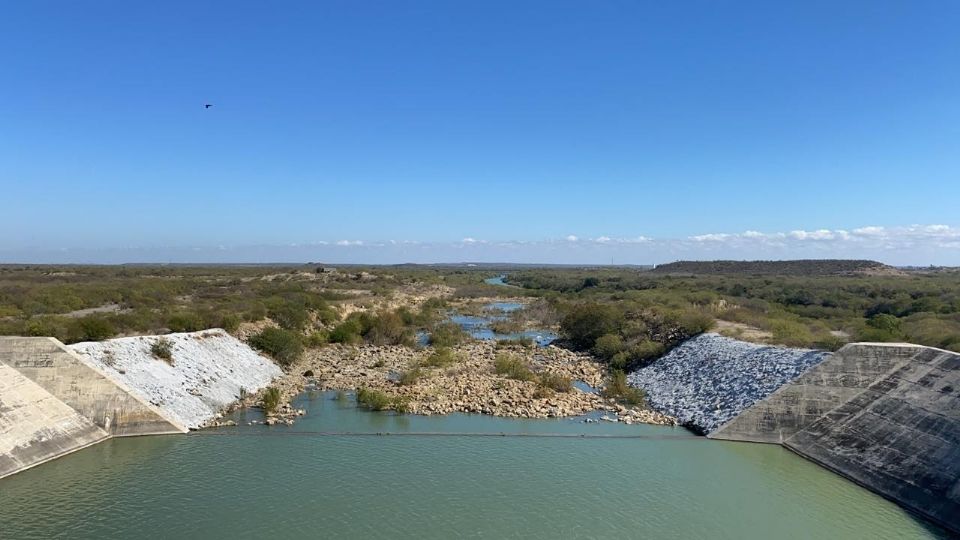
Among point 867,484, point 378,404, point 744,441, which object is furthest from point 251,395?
point 867,484

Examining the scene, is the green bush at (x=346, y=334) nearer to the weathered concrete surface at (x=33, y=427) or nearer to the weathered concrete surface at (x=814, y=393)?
the weathered concrete surface at (x=33, y=427)

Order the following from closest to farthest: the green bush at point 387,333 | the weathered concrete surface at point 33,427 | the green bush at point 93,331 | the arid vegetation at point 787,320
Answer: the weathered concrete surface at point 33,427 → the green bush at point 93,331 → the arid vegetation at point 787,320 → the green bush at point 387,333

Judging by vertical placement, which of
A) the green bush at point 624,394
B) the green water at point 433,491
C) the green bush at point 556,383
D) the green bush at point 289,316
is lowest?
the green water at point 433,491

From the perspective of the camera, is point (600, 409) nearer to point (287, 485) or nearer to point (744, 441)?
point (744, 441)

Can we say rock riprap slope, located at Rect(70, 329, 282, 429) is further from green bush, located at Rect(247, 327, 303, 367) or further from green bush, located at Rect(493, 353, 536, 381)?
green bush, located at Rect(493, 353, 536, 381)

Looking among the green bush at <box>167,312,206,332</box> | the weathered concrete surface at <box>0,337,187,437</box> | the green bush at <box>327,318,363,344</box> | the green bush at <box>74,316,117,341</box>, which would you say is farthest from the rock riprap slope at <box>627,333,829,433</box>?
the green bush at <box>74,316,117,341</box>

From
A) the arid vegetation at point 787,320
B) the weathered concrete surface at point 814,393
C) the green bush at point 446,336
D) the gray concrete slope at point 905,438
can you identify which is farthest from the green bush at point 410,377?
the gray concrete slope at point 905,438
